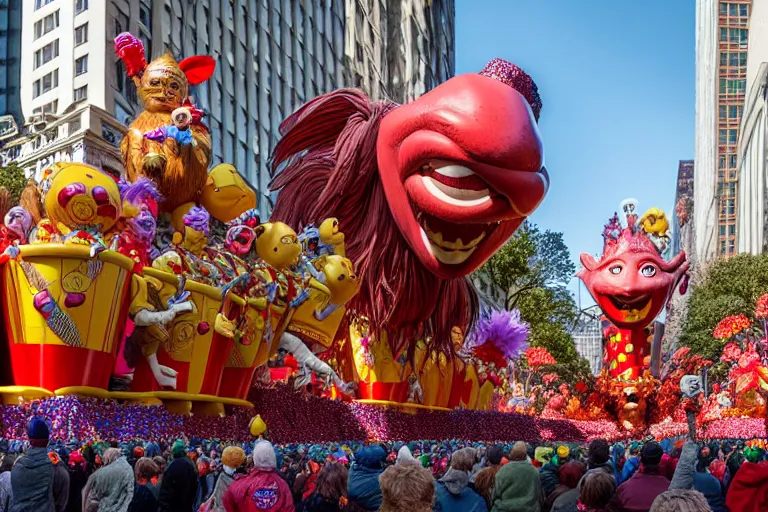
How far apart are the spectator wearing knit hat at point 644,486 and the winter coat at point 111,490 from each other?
8.57 ft

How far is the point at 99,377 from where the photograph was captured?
9.14 meters

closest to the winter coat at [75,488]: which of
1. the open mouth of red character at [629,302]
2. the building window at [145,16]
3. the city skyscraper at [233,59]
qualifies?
the city skyscraper at [233,59]

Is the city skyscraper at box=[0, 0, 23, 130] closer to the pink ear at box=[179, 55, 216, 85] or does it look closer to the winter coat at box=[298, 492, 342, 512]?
the pink ear at box=[179, 55, 216, 85]

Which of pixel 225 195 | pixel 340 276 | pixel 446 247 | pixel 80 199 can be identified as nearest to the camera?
pixel 80 199

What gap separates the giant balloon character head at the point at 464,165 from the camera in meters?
9.68

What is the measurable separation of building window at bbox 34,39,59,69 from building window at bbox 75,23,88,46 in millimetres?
792

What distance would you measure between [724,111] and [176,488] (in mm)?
74982

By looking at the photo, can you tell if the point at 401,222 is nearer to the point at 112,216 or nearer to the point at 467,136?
the point at 467,136

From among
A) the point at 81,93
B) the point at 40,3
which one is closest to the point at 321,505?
the point at 81,93

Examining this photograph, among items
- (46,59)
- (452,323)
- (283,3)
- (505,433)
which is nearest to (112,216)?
(452,323)

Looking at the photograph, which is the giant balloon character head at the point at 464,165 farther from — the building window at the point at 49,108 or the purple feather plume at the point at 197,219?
the building window at the point at 49,108

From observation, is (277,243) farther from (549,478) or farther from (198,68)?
(549,478)

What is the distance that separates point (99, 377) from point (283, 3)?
32.6 m

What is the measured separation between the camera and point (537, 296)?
3769cm
